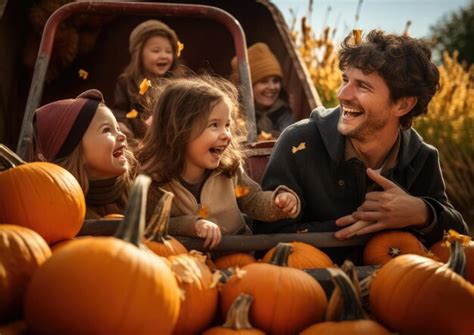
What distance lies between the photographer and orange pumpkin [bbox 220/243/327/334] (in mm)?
1967

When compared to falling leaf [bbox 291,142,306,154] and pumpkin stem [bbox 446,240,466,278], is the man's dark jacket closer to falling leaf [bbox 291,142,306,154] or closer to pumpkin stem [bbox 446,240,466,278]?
falling leaf [bbox 291,142,306,154]

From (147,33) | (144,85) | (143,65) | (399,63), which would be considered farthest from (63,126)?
(147,33)

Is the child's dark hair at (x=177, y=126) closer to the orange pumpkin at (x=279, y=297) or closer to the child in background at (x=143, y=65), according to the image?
the orange pumpkin at (x=279, y=297)

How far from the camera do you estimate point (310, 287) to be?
202 cm

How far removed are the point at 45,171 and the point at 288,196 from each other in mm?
1058

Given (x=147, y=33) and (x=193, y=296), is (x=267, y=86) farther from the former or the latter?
(x=193, y=296)

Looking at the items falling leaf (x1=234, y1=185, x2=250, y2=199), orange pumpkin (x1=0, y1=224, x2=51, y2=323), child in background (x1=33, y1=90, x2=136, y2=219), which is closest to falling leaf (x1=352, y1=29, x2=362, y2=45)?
falling leaf (x1=234, y1=185, x2=250, y2=199)

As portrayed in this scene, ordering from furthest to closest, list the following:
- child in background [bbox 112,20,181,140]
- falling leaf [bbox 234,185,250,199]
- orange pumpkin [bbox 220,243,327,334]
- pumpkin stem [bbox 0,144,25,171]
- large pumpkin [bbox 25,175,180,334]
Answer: child in background [bbox 112,20,181,140], falling leaf [bbox 234,185,250,199], pumpkin stem [bbox 0,144,25,171], orange pumpkin [bbox 220,243,327,334], large pumpkin [bbox 25,175,180,334]

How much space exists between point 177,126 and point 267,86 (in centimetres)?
300

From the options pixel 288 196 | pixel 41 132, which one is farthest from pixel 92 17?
pixel 288 196

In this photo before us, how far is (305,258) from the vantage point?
2.46 m

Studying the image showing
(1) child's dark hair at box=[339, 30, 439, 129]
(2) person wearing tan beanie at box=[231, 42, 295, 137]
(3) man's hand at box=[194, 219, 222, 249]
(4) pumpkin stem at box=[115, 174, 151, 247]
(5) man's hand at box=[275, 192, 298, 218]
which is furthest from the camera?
(2) person wearing tan beanie at box=[231, 42, 295, 137]

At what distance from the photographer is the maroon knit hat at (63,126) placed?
296 centimetres

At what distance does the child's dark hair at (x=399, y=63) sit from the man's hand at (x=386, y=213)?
22.9 inches
